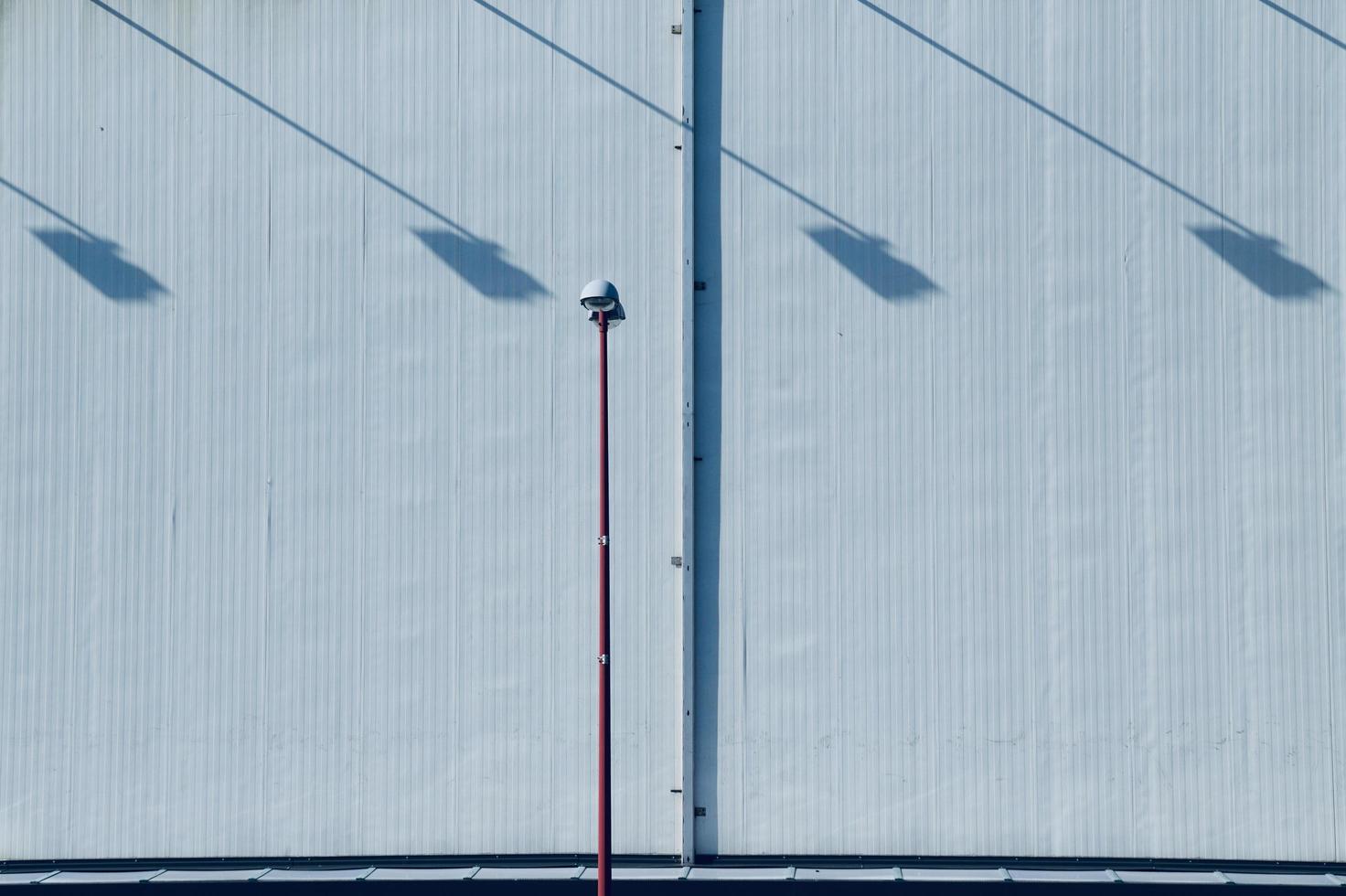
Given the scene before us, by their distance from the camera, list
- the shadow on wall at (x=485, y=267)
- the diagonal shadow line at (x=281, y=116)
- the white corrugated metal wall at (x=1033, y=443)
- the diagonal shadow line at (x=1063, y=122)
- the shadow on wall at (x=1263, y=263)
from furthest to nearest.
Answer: the diagonal shadow line at (x=281, y=116), the shadow on wall at (x=485, y=267), the diagonal shadow line at (x=1063, y=122), the shadow on wall at (x=1263, y=263), the white corrugated metal wall at (x=1033, y=443)

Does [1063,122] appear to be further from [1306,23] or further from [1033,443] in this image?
[1033,443]

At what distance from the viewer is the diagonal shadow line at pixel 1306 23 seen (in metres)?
13.8

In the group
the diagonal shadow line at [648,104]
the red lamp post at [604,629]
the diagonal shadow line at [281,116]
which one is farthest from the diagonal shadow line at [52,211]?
the red lamp post at [604,629]

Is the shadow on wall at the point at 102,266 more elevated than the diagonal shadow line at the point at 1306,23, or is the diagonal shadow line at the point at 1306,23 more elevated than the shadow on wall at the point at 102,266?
the diagonal shadow line at the point at 1306,23

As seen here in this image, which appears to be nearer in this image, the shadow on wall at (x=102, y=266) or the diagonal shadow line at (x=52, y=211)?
the shadow on wall at (x=102, y=266)

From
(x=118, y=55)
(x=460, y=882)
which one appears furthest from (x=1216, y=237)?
(x=118, y=55)

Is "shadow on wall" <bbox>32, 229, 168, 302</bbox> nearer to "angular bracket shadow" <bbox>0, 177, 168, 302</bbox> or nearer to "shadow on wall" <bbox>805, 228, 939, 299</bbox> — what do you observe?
"angular bracket shadow" <bbox>0, 177, 168, 302</bbox>

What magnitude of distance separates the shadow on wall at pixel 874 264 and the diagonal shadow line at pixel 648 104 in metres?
0.16

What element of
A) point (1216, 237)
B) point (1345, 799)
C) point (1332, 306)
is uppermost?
point (1216, 237)

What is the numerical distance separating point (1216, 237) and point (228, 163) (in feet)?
41.1

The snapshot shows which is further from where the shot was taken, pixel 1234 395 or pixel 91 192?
pixel 91 192

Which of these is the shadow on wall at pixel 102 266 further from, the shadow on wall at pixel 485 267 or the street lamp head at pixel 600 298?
the street lamp head at pixel 600 298

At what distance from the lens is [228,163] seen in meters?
14.5

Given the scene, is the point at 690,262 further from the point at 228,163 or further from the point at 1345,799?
the point at 1345,799
